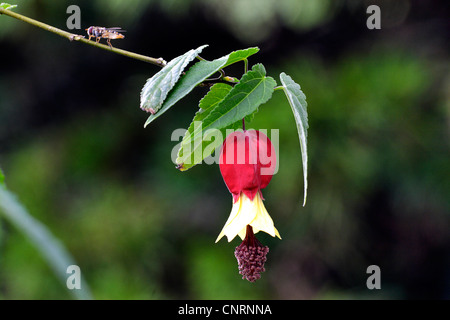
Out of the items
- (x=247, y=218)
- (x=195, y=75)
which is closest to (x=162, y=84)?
(x=195, y=75)

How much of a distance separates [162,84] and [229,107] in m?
0.06

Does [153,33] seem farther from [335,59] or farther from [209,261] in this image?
[209,261]

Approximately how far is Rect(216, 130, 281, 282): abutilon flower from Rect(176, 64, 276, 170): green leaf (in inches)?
0.8

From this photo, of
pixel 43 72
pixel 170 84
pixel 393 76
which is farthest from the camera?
pixel 43 72

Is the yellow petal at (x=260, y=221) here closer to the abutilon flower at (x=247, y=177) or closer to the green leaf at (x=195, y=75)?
the abutilon flower at (x=247, y=177)

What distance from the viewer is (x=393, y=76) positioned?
1502 millimetres

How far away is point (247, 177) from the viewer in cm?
46

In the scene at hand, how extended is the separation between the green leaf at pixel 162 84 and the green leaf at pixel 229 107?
0.03m

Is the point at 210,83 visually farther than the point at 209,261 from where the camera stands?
No

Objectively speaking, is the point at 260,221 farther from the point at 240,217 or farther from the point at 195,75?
the point at 195,75

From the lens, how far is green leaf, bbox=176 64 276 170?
0.39 metres

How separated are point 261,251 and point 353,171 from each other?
111cm

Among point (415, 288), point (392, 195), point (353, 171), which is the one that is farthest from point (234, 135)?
point (415, 288)

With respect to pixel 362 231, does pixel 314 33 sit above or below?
above
